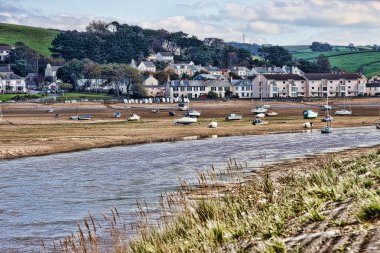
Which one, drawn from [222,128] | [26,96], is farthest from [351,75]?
[222,128]

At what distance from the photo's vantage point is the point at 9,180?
3953 cm

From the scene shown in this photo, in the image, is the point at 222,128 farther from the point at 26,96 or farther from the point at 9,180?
the point at 26,96

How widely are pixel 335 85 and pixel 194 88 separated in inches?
1616

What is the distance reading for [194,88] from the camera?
188625 mm

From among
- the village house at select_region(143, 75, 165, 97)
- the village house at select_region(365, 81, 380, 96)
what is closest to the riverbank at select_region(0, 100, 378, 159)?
the village house at select_region(143, 75, 165, 97)

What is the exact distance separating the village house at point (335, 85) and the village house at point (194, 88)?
24977 millimetres

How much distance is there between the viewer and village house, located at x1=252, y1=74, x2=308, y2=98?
187387mm

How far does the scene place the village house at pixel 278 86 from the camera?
615 feet

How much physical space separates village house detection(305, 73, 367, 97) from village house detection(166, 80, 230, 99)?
24977 mm

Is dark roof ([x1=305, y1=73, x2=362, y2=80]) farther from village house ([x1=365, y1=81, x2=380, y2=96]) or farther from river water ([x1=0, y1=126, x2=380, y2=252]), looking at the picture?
river water ([x1=0, y1=126, x2=380, y2=252])

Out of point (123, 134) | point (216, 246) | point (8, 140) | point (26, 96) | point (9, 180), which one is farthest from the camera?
point (26, 96)

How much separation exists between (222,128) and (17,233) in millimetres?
59772

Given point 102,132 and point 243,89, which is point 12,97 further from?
point 102,132

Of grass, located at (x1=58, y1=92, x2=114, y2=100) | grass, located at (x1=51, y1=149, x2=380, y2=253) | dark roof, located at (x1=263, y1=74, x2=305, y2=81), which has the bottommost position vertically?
grass, located at (x1=58, y1=92, x2=114, y2=100)
